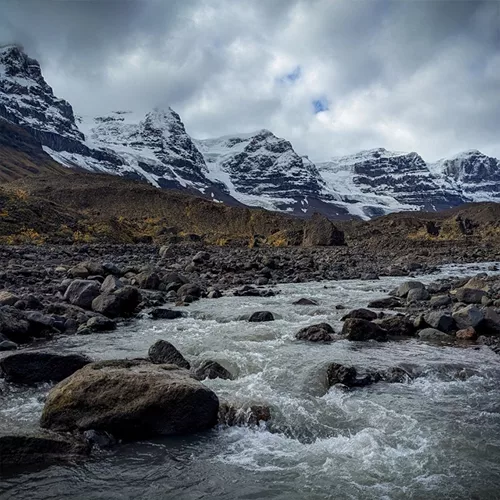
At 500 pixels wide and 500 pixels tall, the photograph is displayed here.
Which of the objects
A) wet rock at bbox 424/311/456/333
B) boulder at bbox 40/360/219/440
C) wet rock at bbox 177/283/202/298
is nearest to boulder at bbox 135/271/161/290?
wet rock at bbox 177/283/202/298

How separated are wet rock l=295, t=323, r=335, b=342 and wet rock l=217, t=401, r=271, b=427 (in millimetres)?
5353

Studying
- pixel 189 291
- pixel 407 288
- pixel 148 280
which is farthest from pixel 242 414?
pixel 148 280

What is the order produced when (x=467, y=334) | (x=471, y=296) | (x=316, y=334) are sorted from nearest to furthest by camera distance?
(x=316, y=334) < (x=467, y=334) < (x=471, y=296)

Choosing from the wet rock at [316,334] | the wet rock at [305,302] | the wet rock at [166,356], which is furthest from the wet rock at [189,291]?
the wet rock at [166,356]

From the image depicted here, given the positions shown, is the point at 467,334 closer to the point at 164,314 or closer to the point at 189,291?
the point at 164,314

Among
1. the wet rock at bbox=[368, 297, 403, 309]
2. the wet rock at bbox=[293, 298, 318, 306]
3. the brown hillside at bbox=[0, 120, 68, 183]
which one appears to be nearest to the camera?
the wet rock at bbox=[368, 297, 403, 309]

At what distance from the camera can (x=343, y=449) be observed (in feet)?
22.3

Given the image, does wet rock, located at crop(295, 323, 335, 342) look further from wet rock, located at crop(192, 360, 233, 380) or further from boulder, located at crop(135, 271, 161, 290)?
boulder, located at crop(135, 271, 161, 290)

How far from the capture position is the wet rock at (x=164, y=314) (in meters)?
16.1

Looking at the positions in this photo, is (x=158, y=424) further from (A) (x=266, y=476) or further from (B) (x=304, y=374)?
(B) (x=304, y=374)

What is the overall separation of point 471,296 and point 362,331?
718 cm

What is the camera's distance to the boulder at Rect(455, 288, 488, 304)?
17.8m

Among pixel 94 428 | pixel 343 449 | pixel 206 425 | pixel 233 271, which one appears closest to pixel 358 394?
pixel 343 449

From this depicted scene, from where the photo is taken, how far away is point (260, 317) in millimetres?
15703
